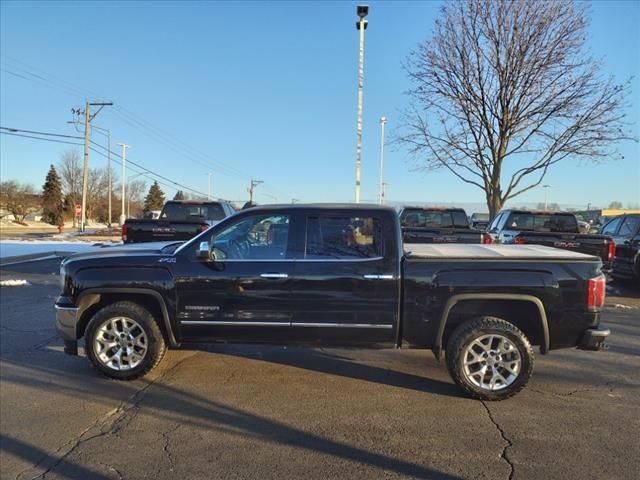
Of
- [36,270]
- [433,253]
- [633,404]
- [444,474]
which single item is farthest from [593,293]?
[36,270]

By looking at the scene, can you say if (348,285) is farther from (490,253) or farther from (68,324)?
(68,324)

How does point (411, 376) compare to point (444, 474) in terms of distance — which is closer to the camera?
point (444, 474)

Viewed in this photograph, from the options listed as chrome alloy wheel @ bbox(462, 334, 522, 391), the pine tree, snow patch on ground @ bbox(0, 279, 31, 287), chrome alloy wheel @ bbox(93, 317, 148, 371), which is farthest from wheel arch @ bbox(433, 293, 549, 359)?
the pine tree

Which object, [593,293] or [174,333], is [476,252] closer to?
[593,293]

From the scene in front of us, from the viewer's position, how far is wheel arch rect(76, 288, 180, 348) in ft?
16.8

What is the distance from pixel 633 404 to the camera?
181 inches

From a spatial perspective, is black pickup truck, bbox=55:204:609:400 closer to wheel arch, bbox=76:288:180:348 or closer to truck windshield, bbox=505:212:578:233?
wheel arch, bbox=76:288:180:348

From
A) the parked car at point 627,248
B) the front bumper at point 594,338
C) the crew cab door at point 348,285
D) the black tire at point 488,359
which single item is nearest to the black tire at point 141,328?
the crew cab door at point 348,285

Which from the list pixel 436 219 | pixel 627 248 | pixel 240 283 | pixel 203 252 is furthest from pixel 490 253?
pixel 627 248

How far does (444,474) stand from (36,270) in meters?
14.1

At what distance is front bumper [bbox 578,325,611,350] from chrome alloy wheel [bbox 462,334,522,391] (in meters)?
0.65

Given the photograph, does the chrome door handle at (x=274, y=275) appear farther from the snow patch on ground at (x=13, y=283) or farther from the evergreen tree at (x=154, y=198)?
the evergreen tree at (x=154, y=198)

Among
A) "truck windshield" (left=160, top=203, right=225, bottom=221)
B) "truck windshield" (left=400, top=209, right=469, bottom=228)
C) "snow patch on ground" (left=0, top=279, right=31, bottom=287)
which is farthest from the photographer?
"truck windshield" (left=160, top=203, right=225, bottom=221)

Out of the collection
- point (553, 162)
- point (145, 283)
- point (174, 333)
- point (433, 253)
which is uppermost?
point (553, 162)
